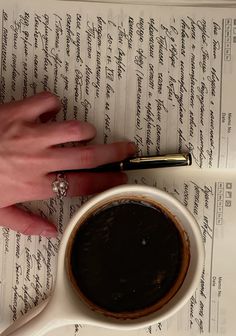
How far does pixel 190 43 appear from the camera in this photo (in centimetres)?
56

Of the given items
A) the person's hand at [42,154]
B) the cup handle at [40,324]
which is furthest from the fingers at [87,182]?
the cup handle at [40,324]

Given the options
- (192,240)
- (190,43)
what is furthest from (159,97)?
(192,240)

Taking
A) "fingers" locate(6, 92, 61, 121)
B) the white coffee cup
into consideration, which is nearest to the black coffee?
the white coffee cup

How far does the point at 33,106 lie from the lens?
0.53 meters

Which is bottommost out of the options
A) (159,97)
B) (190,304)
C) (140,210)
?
(190,304)

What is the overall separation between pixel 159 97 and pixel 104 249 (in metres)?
0.19

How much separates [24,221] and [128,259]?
5.3 inches

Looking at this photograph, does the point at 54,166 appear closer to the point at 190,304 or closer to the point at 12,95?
the point at 12,95

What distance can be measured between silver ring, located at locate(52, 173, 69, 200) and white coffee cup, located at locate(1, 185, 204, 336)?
64 mm

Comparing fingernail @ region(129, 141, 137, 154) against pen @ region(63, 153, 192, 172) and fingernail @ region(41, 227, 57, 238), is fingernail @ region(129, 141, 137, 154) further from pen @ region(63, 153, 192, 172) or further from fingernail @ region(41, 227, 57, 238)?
fingernail @ region(41, 227, 57, 238)

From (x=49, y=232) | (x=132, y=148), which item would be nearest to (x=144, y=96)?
(x=132, y=148)

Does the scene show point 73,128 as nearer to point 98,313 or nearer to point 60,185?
point 60,185

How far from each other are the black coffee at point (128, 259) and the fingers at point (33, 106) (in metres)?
0.13

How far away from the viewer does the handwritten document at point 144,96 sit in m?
0.55
